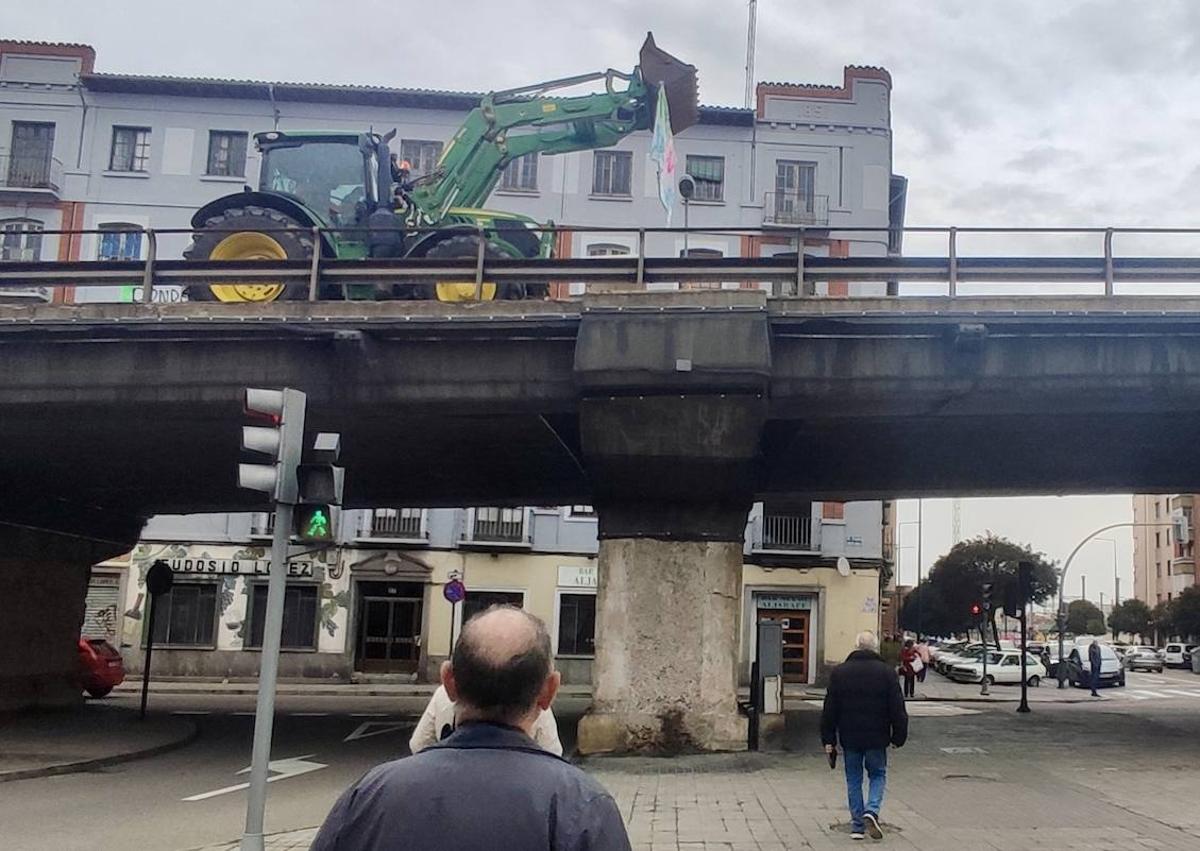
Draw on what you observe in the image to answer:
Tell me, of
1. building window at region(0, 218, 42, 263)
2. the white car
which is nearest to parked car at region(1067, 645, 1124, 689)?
the white car

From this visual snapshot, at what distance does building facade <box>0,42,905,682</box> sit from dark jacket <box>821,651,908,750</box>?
2602 centimetres

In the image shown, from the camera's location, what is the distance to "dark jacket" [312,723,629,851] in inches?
91.7

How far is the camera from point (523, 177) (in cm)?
3962

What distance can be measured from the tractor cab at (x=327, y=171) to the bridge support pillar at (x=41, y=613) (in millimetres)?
7594

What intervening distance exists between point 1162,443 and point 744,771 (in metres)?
8.91

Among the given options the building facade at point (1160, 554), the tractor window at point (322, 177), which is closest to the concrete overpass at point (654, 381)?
the tractor window at point (322, 177)

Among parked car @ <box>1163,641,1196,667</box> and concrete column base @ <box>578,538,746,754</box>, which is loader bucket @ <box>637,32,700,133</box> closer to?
concrete column base @ <box>578,538,746,754</box>

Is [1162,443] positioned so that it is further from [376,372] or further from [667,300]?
[376,372]

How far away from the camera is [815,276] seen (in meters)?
13.7

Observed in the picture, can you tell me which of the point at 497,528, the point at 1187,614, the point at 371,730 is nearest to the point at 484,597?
the point at 497,528

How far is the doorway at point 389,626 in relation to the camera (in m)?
34.2

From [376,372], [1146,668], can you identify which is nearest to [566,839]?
[376,372]

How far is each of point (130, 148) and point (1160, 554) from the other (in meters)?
92.5

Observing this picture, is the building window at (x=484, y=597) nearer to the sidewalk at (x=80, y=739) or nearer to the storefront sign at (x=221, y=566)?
the storefront sign at (x=221, y=566)
